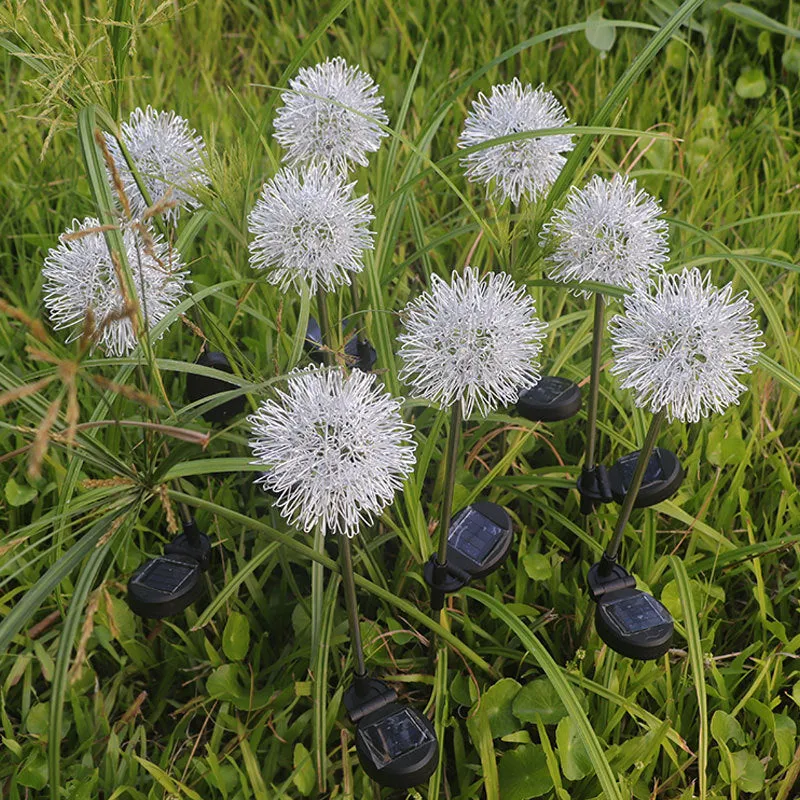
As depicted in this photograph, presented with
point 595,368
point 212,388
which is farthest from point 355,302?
point 595,368

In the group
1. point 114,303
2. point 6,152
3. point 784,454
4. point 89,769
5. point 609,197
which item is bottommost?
point 89,769

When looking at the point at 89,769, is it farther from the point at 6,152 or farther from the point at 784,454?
the point at 6,152

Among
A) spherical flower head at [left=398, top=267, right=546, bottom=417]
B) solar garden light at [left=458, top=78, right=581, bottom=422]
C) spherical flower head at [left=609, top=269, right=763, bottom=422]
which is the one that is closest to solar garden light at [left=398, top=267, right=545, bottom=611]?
spherical flower head at [left=398, top=267, right=546, bottom=417]

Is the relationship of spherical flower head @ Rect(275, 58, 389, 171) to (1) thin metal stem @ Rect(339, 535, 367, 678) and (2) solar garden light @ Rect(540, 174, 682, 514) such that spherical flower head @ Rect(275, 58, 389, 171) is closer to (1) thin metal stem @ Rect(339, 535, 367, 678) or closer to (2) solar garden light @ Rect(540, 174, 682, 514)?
(2) solar garden light @ Rect(540, 174, 682, 514)

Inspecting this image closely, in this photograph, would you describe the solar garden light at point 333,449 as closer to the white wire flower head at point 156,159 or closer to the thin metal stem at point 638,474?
the thin metal stem at point 638,474

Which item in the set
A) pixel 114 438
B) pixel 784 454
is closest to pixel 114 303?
pixel 114 438

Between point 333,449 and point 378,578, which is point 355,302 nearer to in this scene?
point 378,578
